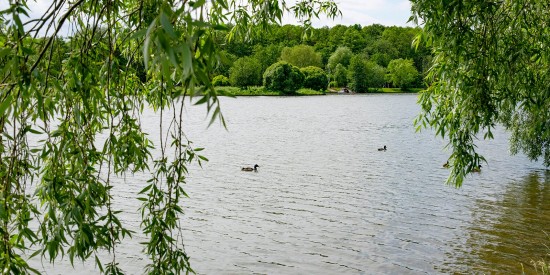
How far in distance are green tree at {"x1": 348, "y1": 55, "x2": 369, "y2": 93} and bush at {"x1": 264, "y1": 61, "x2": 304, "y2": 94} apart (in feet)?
47.3

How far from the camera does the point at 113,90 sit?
12.7ft

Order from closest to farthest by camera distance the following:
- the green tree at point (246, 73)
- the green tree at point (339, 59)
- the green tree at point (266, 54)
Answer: the green tree at point (246, 73) < the green tree at point (266, 54) < the green tree at point (339, 59)

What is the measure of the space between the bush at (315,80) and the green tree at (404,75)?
1728 cm

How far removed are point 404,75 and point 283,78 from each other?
95.8 feet

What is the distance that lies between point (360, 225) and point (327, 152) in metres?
13.4

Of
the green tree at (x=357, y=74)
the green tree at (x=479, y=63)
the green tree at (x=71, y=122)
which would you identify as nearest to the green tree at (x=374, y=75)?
the green tree at (x=357, y=74)

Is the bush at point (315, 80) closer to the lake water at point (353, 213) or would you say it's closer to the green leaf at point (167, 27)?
the lake water at point (353, 213)


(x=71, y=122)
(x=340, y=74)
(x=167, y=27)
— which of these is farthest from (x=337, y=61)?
(x=167, y=27)

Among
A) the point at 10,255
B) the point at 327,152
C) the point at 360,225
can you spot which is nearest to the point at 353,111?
the point at 327,152

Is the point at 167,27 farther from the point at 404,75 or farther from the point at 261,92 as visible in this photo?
the point at 404,75

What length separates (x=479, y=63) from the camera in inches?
208

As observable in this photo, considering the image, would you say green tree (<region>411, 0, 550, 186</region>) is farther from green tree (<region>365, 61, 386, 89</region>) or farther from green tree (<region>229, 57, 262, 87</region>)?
green tree (<region>365, 61, 386, 89</region>)

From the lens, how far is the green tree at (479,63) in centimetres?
523

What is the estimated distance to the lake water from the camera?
1258 centimetres
